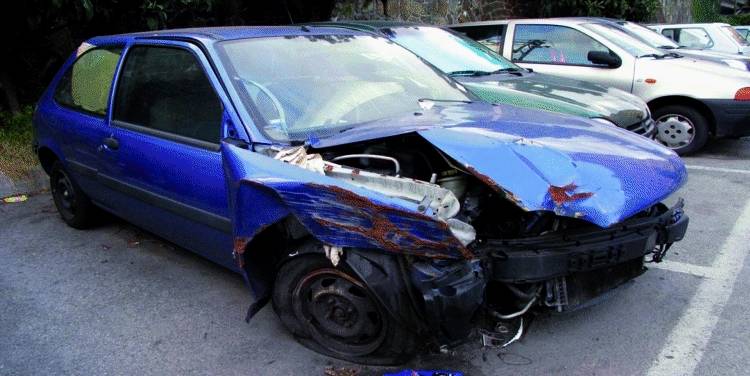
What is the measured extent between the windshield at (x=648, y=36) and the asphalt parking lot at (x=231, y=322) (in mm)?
3771

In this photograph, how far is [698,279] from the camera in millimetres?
3725

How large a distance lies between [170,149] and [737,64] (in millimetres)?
6851

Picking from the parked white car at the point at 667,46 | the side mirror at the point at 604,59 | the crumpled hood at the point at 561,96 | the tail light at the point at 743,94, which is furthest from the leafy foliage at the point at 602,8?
the crumpled hood at the point at 561,96

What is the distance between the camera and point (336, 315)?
2920mm

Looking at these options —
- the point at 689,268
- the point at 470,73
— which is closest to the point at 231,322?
the point at 689,268

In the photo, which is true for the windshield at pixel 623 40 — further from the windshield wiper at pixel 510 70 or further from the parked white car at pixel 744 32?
the parked white car at pixel 744 32

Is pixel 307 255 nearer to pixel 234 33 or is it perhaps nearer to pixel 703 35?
pixel 234 33

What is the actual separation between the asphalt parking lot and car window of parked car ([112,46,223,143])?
1016mm

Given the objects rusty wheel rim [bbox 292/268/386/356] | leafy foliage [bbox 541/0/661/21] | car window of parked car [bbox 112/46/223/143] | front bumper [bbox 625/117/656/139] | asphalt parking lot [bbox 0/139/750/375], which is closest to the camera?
rusty wheel rim [bbox 292/268/386/356]

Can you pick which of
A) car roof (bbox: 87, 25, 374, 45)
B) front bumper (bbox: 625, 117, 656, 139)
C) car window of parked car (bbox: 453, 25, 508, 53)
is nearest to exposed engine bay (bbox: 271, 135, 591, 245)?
car roof (bbox: 87, 25, 374, 45)

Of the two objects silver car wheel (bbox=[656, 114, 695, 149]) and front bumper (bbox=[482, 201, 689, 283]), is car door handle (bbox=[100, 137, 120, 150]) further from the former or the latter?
silver car wheel (bbox=[656, 114, 695, 149])

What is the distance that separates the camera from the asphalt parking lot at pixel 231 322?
2.93 meters

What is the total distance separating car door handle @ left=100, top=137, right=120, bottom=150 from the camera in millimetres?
3902

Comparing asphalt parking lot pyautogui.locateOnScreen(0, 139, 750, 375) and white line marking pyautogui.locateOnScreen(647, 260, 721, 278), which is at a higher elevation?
asphalt parking lot pyautogui.locateOnScreen(0, 139, 750, 375)
